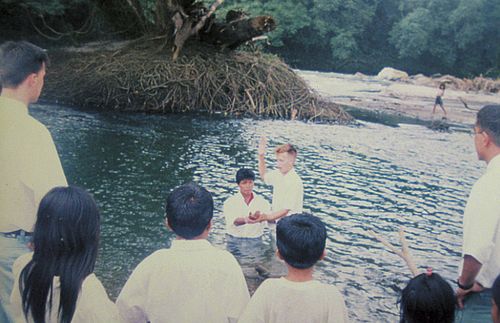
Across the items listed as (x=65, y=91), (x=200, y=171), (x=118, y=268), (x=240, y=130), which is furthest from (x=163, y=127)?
(x=118, y=268)

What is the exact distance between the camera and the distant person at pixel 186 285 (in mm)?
1635

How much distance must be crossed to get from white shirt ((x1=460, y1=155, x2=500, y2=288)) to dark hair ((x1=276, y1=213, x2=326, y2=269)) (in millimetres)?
572

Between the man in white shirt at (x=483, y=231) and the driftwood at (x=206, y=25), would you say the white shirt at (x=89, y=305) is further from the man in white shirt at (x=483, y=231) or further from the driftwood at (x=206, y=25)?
the driftwood at (x=206, y=25)

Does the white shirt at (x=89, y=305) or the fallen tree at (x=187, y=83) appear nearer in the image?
the white shirt at (x=89, y=305)

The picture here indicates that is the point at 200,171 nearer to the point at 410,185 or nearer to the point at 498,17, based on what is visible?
the point at 410,185

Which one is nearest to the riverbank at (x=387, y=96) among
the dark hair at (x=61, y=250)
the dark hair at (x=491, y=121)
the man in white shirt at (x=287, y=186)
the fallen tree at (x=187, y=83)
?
the fallen tree at (x=187, y=83)

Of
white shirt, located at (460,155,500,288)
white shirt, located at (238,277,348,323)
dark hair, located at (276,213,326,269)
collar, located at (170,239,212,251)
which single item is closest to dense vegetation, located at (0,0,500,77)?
white shirt, located at (460,155,500,288)

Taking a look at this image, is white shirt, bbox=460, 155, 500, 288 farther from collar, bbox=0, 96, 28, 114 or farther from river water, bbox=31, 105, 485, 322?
collar, bbox=0, 96, 28, 114

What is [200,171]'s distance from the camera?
4.90 meters

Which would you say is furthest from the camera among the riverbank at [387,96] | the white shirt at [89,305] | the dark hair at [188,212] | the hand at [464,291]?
the riverbank at [387,96]

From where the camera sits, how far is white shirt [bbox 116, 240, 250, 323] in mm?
1634

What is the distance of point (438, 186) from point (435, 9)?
65.4 inches

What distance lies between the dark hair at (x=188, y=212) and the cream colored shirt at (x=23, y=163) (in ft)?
1.27

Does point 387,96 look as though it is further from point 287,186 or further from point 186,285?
point 186,285
